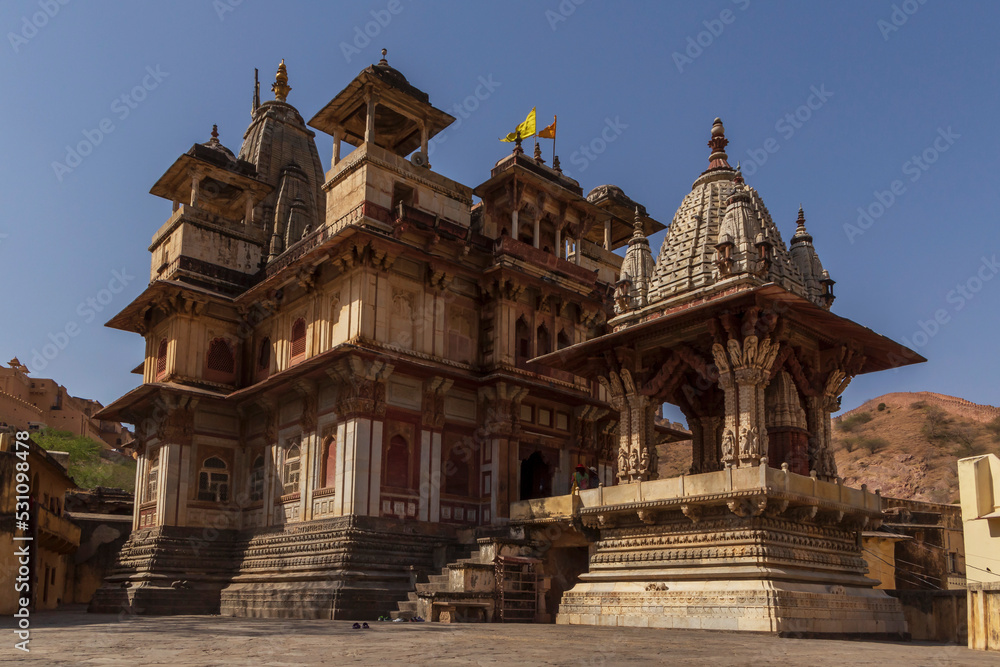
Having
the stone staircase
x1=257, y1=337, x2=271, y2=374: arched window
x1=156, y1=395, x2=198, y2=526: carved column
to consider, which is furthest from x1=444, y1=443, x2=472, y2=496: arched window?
x1=156, y1=395, x2=198, y2=526: carved column

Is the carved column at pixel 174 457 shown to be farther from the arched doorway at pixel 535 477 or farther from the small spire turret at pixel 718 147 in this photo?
the small spire turret at pixel 718 147

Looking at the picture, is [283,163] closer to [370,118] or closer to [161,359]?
[161,359]

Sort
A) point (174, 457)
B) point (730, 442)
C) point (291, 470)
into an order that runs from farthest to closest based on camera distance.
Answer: point (174, 457) < point (291, 470) < point (730, 442)

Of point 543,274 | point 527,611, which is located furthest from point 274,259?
point 527,611

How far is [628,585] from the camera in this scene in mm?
19156

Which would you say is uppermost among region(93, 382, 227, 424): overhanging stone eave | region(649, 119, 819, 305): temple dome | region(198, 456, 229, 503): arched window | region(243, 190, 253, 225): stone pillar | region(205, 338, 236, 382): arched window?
region(243, 190, 253, 225): stone pillar

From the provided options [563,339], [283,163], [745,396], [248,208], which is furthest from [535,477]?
[283,163]

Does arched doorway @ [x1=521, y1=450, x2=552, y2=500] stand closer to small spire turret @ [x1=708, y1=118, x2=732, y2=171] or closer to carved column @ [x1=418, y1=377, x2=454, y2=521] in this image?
carved column @ [x1=418, y1=377, x2=454, y2=521]

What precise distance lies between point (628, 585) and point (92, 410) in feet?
234

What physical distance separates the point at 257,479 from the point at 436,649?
57.9 feet

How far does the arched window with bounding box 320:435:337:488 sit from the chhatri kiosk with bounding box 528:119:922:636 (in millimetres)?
5042

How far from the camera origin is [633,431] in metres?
21.1

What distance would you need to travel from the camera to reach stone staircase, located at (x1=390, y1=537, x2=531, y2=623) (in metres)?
18.9

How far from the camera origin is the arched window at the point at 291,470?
2502 cm
